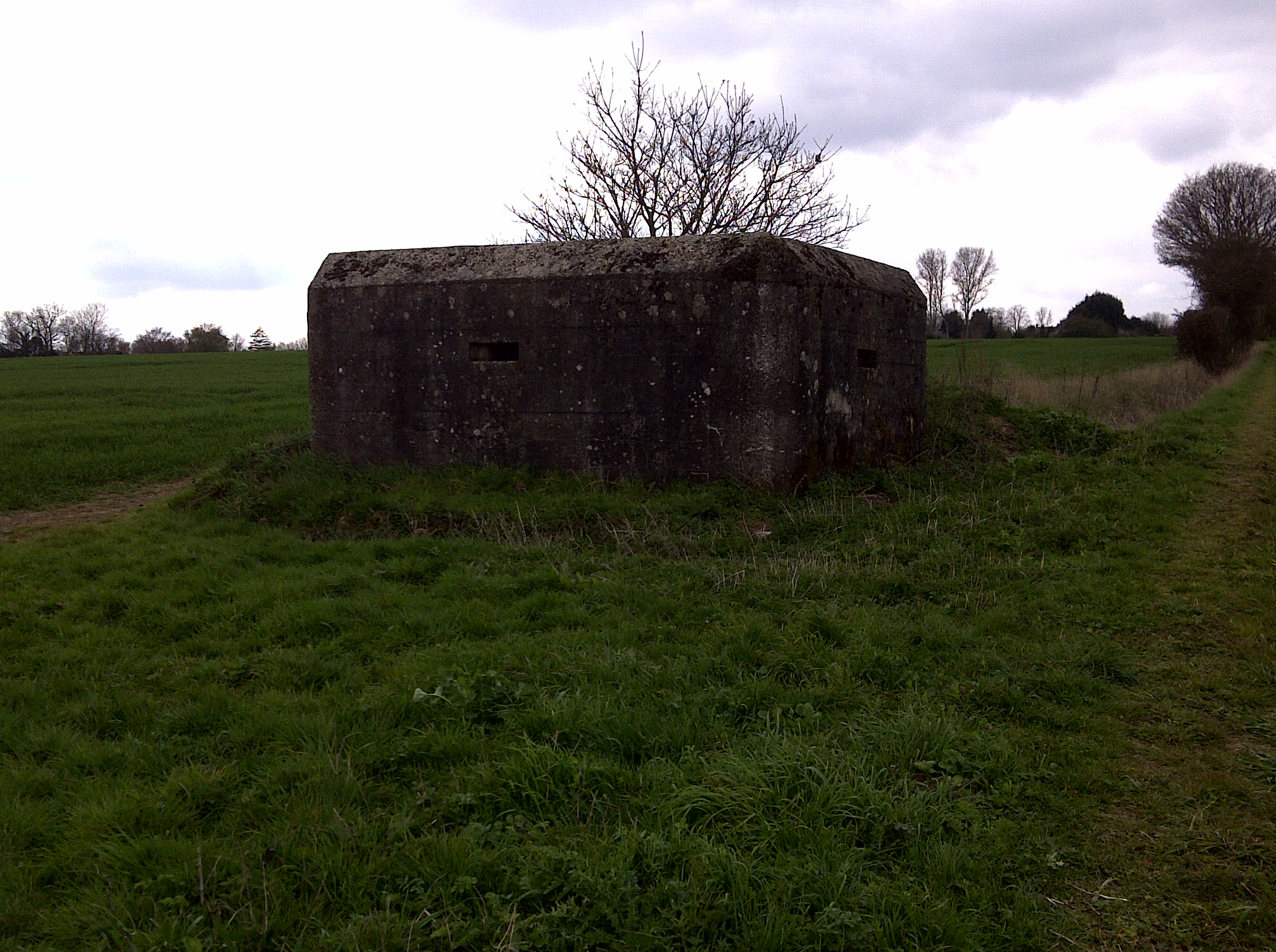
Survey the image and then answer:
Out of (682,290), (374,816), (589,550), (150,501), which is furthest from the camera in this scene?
(150,501)

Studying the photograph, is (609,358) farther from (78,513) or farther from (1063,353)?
(1063,353)

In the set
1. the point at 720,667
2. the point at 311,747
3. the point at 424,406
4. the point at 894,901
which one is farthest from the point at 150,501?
the point at 894,901

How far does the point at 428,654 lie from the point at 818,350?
4394 millimetres

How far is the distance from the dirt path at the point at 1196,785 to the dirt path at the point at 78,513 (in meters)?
7.88

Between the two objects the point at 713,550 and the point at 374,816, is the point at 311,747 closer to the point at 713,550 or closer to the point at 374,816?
the point at 374,816

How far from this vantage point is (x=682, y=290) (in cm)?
684

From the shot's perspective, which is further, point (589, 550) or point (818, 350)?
point (818, 350)

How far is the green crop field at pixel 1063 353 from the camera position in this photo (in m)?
22.7

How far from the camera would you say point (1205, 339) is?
1030 inches

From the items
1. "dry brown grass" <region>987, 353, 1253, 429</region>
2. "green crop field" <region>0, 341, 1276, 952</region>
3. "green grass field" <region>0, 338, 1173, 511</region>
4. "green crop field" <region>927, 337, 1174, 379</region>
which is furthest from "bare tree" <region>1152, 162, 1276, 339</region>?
"green crop field" <region>0, 341, 1276, 952</region>

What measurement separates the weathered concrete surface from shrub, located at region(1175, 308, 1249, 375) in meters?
23.9

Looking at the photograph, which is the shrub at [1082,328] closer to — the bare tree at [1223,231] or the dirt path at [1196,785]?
the bare tree at [1223,231]

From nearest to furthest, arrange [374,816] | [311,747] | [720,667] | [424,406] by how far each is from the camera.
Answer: [374,816]
[311,747]
[720,667]
[424,406]

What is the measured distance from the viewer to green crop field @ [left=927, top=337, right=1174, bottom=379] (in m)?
22.7
